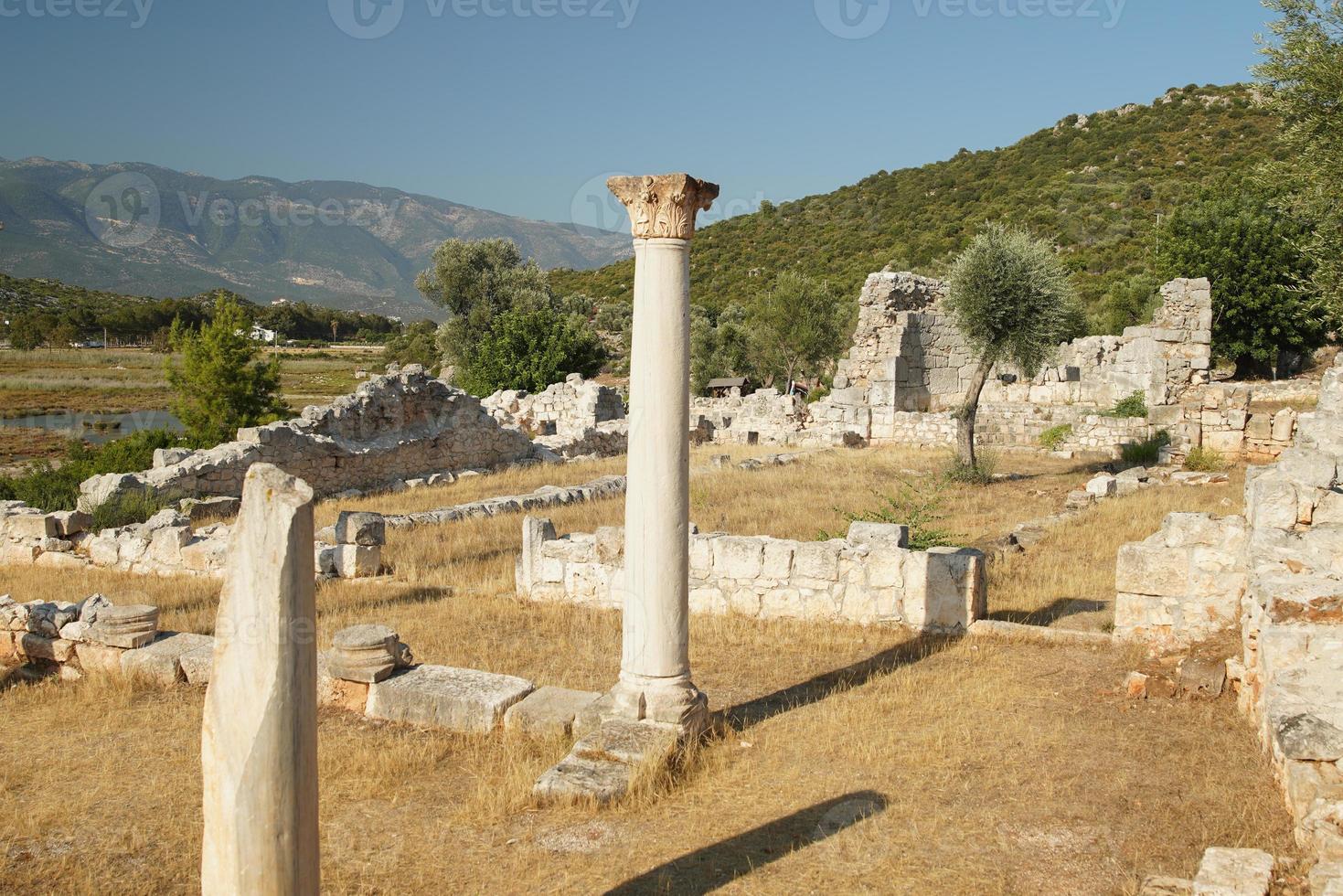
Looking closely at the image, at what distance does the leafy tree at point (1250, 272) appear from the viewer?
2942 centimetres

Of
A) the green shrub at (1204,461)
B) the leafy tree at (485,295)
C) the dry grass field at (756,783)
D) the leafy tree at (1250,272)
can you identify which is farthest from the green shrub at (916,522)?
the leafy tree at (485,295)

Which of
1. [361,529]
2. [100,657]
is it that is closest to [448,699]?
[100,657]

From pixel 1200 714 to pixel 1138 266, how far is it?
128 feet

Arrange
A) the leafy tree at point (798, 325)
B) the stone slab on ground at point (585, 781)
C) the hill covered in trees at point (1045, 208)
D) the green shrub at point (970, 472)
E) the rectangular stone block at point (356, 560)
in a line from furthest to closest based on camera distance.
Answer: the hill covered in trees at point (1045, 208) < the leafy tree at point (798, 325) < the green shrub at point (970, 472) < the rectangular stone block at point (356, 560) < the stone slab on ground at point (585, 781)

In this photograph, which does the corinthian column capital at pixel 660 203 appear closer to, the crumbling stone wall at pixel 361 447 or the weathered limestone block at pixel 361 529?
the weathered limestone block at pixel 361 529

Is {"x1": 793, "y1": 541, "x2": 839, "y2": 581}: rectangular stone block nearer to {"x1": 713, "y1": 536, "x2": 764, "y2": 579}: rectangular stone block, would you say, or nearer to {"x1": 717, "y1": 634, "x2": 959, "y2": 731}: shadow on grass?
{"x1": 713, "y1": 536, "x2": 764, "y2": 579}: rectangular stone block

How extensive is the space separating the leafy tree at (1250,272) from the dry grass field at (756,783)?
84.4ft

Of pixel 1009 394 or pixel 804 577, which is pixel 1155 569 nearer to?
pixel 804 577

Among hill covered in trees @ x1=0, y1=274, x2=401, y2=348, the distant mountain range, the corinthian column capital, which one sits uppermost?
the distant mountain range

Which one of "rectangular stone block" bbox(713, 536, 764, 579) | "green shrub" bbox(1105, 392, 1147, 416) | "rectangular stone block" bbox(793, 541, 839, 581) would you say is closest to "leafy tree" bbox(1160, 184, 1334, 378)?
"green shrub" bbox(1105, 392, 1147, 416)

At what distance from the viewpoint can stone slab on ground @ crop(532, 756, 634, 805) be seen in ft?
16.3

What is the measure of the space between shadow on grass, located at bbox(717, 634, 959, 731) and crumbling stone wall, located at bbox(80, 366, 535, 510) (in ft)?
36.9

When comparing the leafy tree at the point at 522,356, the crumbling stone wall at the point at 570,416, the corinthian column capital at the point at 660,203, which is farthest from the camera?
the leafy tree at the point at 522,356

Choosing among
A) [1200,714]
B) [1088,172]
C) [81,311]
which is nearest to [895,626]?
[1200,714]
